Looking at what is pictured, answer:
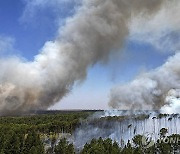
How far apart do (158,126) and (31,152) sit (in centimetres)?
9908

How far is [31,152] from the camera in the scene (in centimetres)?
6706

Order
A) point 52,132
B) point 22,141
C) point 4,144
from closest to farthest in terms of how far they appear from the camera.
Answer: point 4,144, point 22,141, point 52,132

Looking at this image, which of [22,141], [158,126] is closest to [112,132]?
[158,126]

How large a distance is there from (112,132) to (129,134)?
8.36 meters

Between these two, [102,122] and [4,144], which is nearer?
[4,144]

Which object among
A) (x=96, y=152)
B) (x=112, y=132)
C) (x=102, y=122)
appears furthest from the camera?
(x=102, y=122)

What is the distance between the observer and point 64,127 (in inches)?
5290

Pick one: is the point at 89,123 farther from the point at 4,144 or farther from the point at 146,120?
the point at 4,144

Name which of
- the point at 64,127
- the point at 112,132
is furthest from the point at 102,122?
the point at 64,127

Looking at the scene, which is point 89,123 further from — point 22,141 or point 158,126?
point 22,141

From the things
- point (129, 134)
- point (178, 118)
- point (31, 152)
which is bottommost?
point (31, 152)

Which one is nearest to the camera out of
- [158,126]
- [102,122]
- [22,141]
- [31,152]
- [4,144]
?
[31,152]

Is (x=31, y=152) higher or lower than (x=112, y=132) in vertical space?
lower

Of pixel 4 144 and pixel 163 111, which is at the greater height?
pixel 163 111
